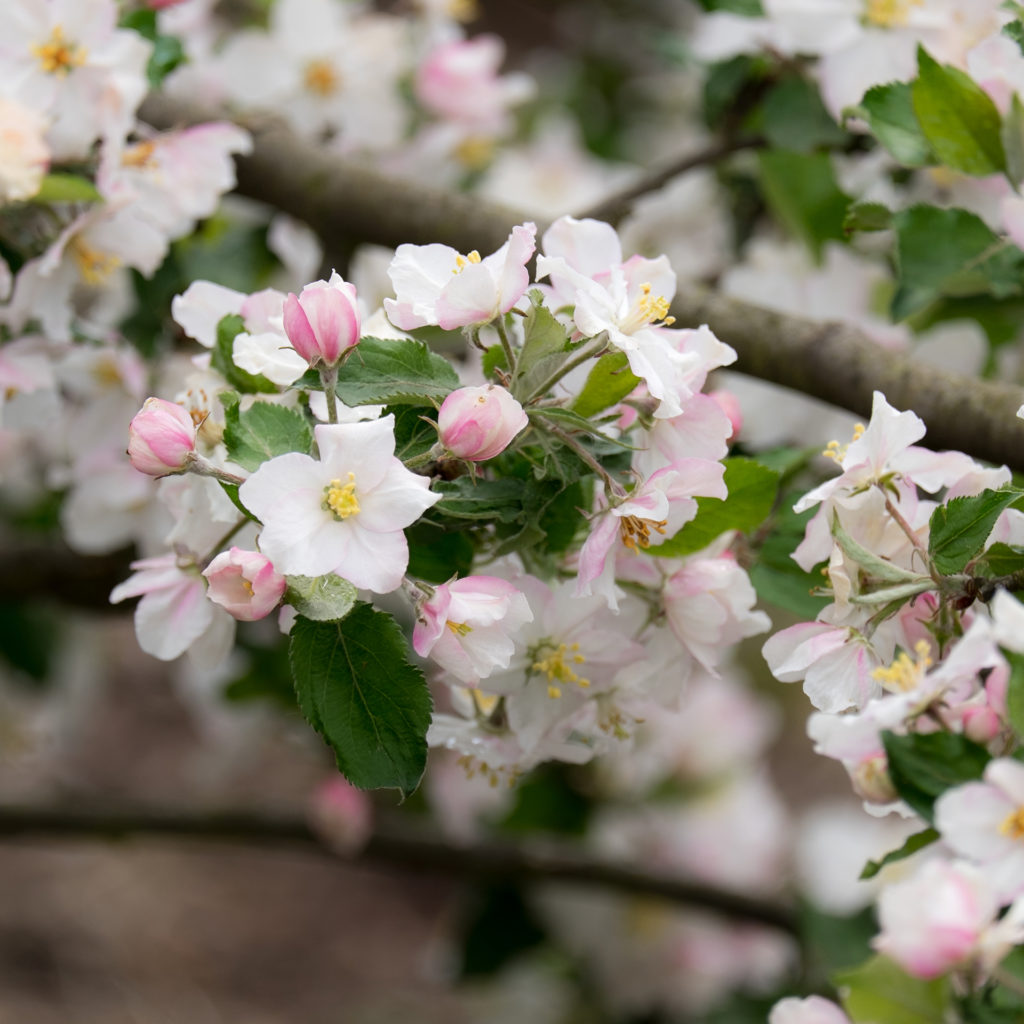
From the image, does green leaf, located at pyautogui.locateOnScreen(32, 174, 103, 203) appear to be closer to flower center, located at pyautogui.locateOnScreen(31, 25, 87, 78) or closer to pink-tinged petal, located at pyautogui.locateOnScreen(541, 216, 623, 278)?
flower center, located at pyautogui.locateOnScreen(31, 25, 87, 78)

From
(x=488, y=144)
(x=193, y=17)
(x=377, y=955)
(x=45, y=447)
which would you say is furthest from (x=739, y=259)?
(x=377, y=955)

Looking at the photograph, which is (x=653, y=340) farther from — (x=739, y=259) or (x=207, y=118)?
(x=739, y=259)

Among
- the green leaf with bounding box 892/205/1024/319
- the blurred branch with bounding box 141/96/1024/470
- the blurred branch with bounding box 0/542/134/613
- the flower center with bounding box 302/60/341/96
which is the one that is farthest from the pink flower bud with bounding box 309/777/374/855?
the green leaf with bounding box 892/205/1024/319

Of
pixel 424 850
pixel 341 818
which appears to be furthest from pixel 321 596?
pixel 424 850

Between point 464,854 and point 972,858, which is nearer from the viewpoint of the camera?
point 972,858

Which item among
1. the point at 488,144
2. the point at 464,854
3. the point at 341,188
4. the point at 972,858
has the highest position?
the point at 972,858

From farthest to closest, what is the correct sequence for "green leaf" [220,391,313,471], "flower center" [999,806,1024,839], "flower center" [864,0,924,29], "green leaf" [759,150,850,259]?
"green leaf" [759,150,850,259], "flower center" [864,0,924,29], "green leaf" [220,391,313,471], "flower center" [999,806,1024,839]

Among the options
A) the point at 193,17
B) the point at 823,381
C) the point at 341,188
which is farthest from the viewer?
the point at 193,17
